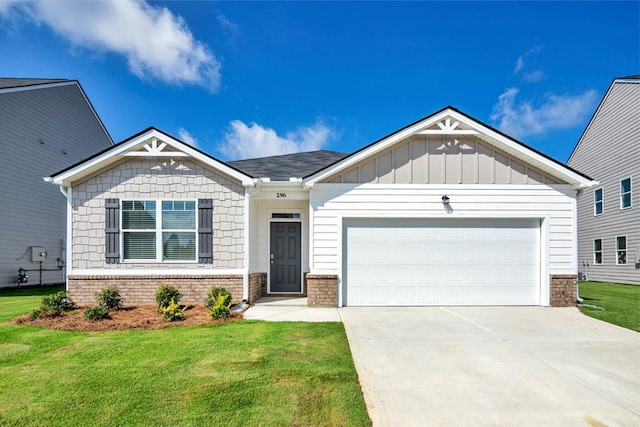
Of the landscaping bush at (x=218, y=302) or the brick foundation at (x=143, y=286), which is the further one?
the brick foundation at (x=143, y=286)

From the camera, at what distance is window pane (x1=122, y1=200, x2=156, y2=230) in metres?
8.41

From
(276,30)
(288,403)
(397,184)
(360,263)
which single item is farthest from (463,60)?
(288,403)

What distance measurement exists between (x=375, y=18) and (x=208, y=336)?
33.0 feet

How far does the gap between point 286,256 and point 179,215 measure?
3.12 meters

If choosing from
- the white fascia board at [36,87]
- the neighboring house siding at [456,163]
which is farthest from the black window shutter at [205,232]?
the white fascia board at [36,87]

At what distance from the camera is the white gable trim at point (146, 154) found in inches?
319

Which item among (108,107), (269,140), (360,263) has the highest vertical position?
(269,140)

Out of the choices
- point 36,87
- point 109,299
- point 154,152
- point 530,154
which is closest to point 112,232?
point 109,299

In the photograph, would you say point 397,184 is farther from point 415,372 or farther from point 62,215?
point 62,215

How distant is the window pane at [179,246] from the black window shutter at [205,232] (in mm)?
193

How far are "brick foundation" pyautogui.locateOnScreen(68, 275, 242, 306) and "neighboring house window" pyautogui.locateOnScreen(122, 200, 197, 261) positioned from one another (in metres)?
0.51

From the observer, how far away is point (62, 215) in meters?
15.7

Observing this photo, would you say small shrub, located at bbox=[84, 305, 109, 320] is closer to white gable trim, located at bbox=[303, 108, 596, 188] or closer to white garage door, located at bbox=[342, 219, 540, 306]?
white gable trim, located at bbox=[303, 108, 596, 188]

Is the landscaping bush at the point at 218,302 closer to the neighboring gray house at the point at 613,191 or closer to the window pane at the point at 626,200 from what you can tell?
the neighboring gray house at the point at 613,191
